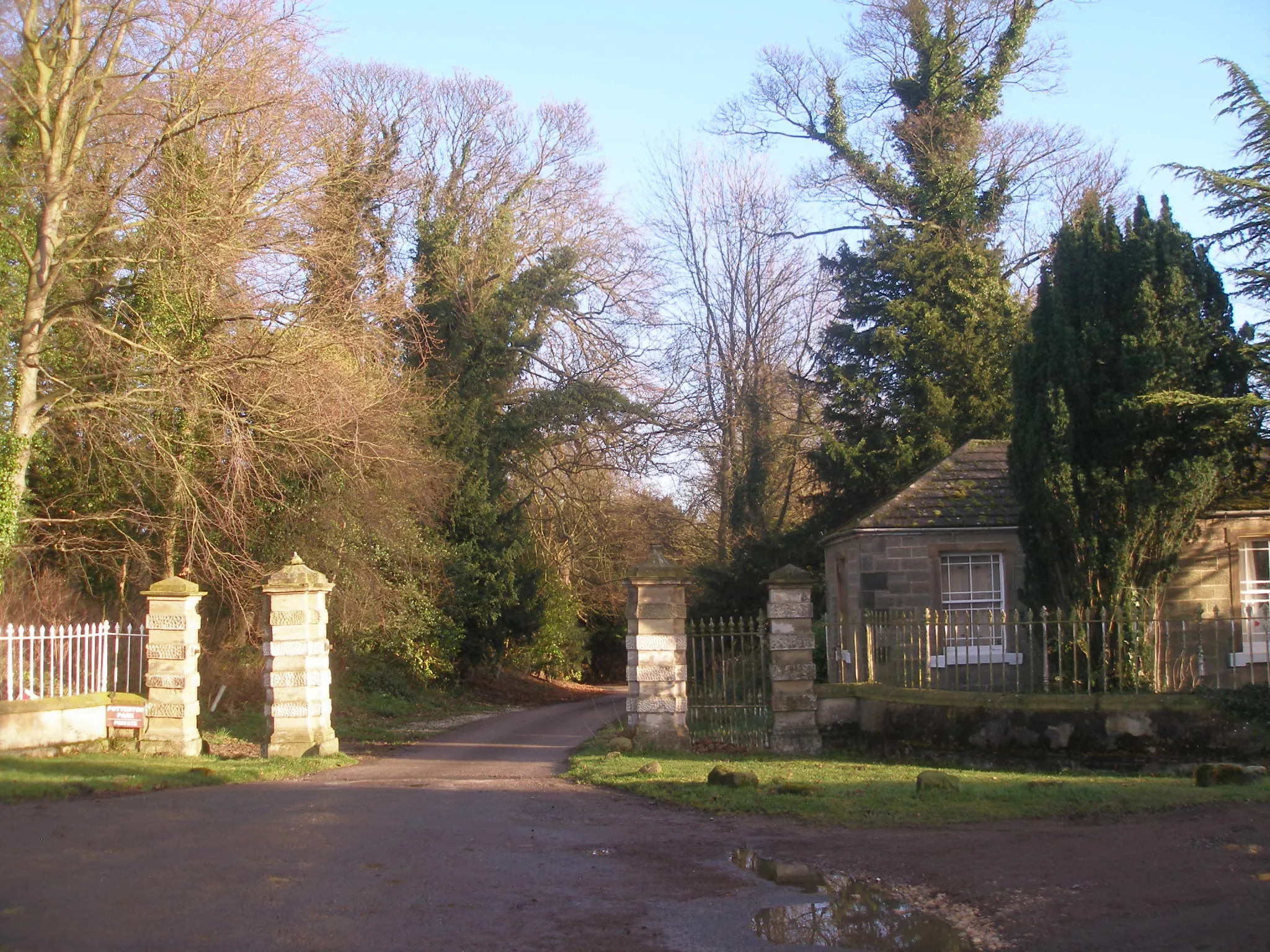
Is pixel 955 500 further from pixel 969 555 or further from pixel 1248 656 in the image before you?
pixel 1248 656

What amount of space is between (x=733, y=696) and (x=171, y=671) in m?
7.43

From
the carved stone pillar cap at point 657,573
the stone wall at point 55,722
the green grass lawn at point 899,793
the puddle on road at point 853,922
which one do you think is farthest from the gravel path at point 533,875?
the carved stone pillar cap at point 657,573

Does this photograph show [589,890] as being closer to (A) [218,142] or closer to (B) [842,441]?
(A) [218,142]

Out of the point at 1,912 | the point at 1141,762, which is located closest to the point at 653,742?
the point at 1141,762

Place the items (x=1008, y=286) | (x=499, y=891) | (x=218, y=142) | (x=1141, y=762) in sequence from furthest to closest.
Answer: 1. (x=1008, y=286)
2. (x=218, y=142)
3. (x=1141, y=762)
4. (x=499, y=891)

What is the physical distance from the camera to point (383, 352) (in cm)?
2336

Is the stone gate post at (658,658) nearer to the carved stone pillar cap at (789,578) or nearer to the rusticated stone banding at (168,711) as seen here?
the carved stone pillar cap at (789,578)

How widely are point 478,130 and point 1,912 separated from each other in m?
30.0

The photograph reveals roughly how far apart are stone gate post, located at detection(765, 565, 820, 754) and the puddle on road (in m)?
7.16

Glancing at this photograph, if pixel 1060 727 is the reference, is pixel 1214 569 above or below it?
above

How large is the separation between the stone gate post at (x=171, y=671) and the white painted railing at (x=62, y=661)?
0.62m

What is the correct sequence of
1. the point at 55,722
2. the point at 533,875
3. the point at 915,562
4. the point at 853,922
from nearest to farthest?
the point at 853,922, the point at 533,875, the point at 55,722, the point at 915,562

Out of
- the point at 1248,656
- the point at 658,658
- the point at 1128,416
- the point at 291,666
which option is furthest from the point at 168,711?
the point at 1248,656

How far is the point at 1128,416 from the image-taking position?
1455cm
